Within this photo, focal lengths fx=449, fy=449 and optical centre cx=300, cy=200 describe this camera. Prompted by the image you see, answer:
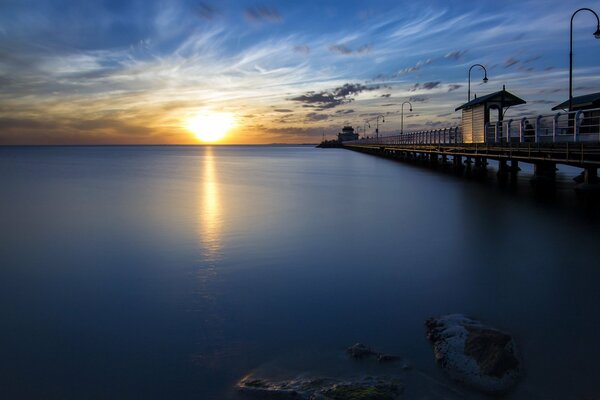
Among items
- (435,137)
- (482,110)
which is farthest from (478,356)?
(435,137)

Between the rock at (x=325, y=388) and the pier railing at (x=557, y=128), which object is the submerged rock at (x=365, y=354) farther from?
the pier railing at (x=557, y=128)

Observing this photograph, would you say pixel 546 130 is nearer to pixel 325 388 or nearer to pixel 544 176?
pixel 544 176

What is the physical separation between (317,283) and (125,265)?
15.7 ft

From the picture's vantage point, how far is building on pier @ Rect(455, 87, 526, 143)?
28109mm

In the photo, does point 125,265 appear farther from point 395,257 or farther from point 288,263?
point 395,257

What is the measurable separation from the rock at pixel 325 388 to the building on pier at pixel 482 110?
27090 mm

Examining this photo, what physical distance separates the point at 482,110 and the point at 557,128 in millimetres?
11570

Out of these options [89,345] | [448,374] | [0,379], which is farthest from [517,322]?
[0,379]

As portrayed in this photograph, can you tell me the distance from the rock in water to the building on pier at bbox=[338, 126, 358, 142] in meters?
184

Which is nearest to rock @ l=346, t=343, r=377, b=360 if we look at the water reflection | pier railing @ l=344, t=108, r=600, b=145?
the water reflection

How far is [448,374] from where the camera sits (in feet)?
15.8

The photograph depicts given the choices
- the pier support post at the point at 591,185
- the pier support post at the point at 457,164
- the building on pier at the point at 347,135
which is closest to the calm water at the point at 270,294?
the pier support post at the point at 591,185

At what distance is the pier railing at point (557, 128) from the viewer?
53.2 ft

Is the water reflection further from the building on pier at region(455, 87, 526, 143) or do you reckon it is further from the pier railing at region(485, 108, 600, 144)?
the building on pier at region(455, 87, 526, 143)
